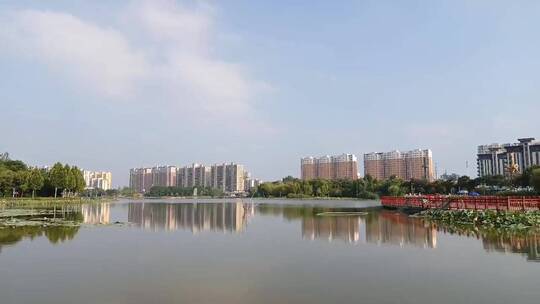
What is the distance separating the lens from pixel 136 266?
8680 millimetres

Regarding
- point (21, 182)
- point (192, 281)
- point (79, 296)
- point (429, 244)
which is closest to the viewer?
point (79, 296)

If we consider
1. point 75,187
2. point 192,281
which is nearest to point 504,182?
point 75,187

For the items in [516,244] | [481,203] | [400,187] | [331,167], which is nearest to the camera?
[516,244]

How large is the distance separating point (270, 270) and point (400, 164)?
106 meters

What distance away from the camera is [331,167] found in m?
126

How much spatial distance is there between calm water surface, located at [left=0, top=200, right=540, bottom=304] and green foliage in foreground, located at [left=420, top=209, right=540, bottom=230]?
137 inches

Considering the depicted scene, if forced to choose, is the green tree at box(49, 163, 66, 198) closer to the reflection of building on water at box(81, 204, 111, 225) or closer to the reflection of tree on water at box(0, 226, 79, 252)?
the reflection of building on water at box(81, 204, 111, 225)

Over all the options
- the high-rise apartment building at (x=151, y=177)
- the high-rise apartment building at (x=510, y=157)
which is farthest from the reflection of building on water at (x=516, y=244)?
the high-rise apartment building at (x=151, y=177)

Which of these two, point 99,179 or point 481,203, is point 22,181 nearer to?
point 481,203

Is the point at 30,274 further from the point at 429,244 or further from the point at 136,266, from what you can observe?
the point at 429,244

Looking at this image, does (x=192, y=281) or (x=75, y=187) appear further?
(x=75, y=187)

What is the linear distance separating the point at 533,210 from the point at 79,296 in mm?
18455

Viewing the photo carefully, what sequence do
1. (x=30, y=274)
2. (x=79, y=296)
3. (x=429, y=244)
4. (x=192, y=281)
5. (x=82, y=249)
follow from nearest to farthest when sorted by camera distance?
1. (x=79, y=296)
2. (x=192, y=281)
3. (x=30, y=274)
4. (x=82, y=249)
5. (x=429, y=244)

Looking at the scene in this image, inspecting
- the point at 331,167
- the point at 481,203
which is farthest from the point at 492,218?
the point at 331,167
